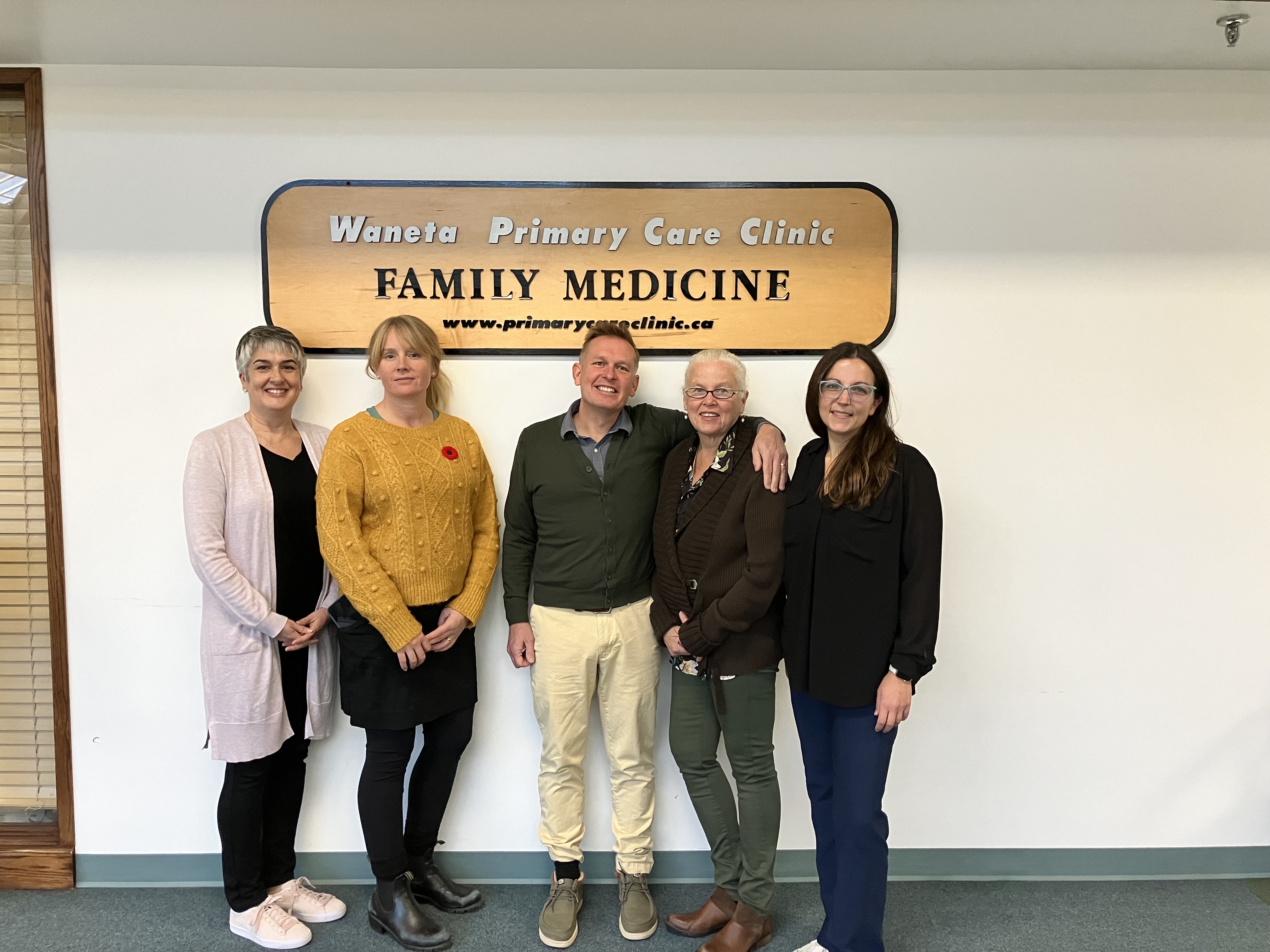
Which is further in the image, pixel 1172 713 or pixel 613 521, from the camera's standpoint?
pixel 1172 713

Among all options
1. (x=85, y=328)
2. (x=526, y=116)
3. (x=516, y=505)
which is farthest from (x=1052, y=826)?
(x=85, y=328)

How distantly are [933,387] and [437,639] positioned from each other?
5.54 feet

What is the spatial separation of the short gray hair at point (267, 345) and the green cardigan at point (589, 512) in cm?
68

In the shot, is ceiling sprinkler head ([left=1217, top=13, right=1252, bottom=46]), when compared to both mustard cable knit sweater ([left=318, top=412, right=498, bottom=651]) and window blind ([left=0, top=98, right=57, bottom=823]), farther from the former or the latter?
window blind ([left=0, top=98, right=57, bottom=823])

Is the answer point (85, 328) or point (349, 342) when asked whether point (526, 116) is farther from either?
point (85, 328)

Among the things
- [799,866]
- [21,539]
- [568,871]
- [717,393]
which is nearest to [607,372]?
[717,393]

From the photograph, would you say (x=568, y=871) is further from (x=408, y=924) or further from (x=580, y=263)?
(x=580, y=263)

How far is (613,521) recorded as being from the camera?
210 cm

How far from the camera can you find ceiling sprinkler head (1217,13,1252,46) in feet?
6.12

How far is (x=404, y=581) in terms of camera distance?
6.70ft

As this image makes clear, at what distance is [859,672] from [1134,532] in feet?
4.12

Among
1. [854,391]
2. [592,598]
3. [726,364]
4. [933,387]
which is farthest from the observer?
[933,387]

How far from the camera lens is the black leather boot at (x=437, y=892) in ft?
7.52

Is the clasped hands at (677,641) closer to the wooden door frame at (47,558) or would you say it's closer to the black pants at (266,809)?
the black pants at (266,809)
